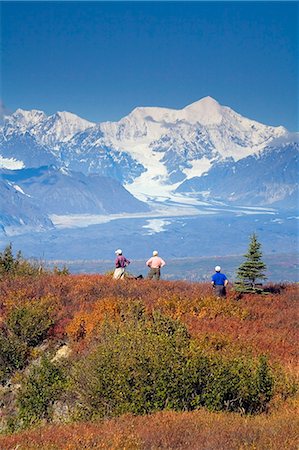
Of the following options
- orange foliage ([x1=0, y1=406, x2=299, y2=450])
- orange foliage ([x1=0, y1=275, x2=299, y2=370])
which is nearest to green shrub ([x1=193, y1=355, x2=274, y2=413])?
orange foliage ([x1=0, y1=406, x2=299, y2=450])

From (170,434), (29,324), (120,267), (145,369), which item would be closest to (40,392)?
(145,369)

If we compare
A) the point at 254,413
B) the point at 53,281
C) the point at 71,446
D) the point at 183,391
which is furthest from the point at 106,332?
the point at 53,281

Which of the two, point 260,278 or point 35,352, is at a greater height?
point 260,278

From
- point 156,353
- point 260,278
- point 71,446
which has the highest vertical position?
point 260,278

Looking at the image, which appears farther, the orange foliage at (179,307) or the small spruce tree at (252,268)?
the small spruce tree at (252,268)

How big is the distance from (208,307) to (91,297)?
167 inches

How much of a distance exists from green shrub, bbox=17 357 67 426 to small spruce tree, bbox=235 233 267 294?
950 cm

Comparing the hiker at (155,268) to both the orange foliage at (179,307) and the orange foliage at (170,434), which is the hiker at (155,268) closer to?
the orange foliage at (179,307)

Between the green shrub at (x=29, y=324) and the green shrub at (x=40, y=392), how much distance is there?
291 centimetres

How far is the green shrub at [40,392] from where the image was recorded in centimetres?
1334

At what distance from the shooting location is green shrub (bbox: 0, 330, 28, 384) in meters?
16.1

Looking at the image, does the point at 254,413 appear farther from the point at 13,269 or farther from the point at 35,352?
the point at 13,269

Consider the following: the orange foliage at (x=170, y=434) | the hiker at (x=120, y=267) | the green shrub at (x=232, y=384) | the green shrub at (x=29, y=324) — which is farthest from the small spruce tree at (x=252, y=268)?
the orange foliage at (x=170, y=434)

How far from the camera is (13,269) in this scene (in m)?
25.5
